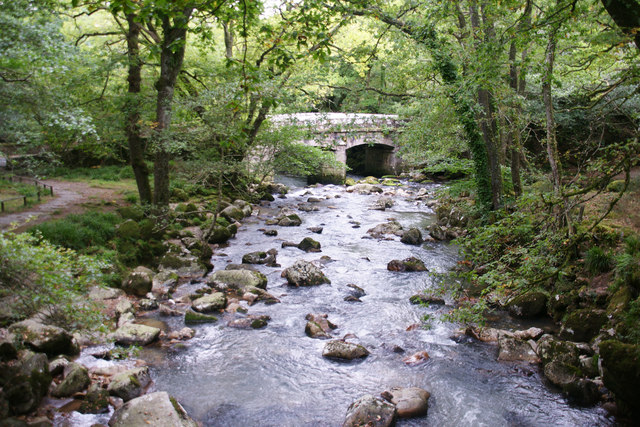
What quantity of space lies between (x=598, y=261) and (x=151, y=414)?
789cm

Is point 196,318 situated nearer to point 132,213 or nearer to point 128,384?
point 128,384

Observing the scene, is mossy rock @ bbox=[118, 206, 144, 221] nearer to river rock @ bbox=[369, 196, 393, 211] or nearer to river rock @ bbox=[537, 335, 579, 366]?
river rock @ bbox=[537, 335, 579, 366]

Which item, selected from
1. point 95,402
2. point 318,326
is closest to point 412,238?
point 318,326

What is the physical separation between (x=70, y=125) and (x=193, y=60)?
897cm

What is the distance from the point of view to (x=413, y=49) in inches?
467

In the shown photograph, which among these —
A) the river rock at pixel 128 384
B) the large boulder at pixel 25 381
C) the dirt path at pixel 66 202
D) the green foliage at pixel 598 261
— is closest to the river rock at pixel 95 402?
the river rock at pixel 128 384

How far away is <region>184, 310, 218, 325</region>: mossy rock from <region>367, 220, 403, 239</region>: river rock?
7.72m

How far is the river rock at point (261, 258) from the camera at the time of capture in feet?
39.0

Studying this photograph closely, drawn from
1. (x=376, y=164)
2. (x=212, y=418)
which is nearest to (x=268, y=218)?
(x=212, y=418)

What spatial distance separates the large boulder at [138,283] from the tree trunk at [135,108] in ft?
12.6

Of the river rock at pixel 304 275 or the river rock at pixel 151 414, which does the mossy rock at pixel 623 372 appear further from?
the river rock at pixel 304 275

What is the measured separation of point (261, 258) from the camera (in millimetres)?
12117

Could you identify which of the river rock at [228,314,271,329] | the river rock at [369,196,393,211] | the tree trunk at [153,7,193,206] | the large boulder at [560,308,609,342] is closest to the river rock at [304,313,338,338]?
the river rock at [228,314,271,329]

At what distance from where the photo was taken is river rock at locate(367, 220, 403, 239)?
49.5 ft
